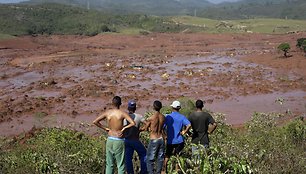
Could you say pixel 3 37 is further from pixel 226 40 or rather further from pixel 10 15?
pixel 226 40

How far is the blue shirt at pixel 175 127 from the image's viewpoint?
6613mm

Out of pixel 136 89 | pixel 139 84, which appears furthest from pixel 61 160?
pixel 139 84

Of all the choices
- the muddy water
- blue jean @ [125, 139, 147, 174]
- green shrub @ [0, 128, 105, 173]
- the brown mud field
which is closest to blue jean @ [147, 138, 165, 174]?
blue jean @ [125, 139, 147, 174]

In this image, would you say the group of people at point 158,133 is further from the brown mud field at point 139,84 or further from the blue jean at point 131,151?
the brown mud field at point 139,84

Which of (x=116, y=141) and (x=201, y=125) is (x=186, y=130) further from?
(x=116, y=141)

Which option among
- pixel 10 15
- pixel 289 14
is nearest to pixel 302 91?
pixel 10 15

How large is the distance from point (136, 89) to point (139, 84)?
1.61 metres

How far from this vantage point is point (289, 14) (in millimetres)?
138375

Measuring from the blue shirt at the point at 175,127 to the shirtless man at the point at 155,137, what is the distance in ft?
0.47

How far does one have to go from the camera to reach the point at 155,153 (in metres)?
6.55

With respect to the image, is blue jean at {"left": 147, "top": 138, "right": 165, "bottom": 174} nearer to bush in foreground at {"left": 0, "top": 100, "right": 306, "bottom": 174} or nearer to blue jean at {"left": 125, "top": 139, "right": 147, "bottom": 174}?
blue jean at {"left": 125, "top": 139, "right": 147, "bottom": 174}

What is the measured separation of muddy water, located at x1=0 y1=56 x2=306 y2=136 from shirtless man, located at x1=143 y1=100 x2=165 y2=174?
612 centimetres

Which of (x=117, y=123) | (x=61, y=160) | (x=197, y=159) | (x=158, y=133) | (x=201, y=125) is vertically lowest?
(x=61, y=160)

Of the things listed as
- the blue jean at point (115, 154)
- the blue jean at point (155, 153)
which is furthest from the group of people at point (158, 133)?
the blue jean at point (115, 154)
